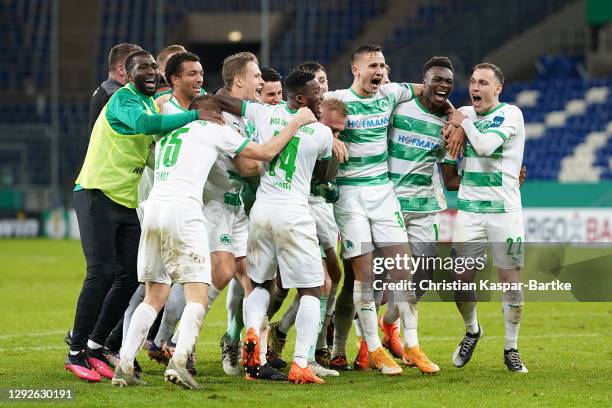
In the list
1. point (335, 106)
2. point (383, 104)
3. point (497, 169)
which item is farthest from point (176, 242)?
point (497, 169)

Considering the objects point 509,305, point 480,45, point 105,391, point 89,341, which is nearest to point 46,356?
point 89,341

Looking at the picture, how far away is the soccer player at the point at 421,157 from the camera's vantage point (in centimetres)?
907

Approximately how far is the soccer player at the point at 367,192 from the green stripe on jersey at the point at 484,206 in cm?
54

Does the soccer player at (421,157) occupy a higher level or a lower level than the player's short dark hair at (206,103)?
lower

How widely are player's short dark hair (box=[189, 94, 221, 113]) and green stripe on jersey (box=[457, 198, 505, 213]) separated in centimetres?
221

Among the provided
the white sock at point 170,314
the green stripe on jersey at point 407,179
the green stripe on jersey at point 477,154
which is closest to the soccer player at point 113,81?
the white sock at point 170,314

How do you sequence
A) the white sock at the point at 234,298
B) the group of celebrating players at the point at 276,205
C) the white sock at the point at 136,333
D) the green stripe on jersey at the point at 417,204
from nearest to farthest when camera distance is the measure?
the white sock at the point at 136,333
the group of celebrating players at the point at 276,205
the white sock at the point at 234,298
the green stripe on jersey at the point at 417,204

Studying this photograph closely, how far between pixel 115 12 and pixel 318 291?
2997 centimetres

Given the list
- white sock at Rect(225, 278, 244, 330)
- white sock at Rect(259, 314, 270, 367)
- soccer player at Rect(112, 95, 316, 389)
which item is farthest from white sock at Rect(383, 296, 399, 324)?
soccer player at Rect(112, 95, 316, 389)

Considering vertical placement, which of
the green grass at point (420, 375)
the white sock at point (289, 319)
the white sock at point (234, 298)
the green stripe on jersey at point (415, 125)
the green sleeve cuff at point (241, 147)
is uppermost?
the green stripe on jersey at point (415, 125)

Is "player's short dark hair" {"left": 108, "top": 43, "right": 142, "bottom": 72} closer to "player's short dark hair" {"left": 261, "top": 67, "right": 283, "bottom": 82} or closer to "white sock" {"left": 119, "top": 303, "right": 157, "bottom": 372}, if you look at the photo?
"player's short dark hair" {"left": 261, "top": 67, "right": 283, "bottom": 82}

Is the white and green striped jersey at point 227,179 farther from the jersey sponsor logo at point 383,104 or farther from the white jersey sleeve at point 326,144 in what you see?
the jersey sponsor logo at point 383,104

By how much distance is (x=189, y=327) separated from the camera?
Answer: 7.62 meters

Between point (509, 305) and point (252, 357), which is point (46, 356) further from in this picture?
point (509, 305)
